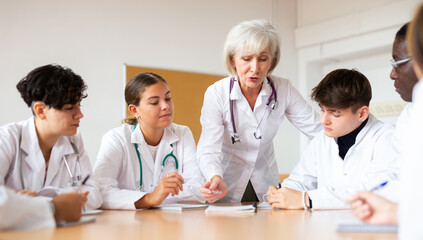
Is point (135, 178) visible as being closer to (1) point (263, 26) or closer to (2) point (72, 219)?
(2) point (72, 219)

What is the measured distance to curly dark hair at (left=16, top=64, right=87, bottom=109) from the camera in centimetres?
186

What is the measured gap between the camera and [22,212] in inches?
52.5

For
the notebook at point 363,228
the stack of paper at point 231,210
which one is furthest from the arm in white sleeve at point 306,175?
the notebook at point 363,228

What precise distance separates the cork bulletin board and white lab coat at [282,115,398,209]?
2.99 metres

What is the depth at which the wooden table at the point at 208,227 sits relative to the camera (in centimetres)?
122

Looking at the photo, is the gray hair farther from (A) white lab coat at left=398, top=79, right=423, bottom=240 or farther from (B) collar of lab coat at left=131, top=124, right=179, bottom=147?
(A) white lab coat at left=398, top=79, right=423, bottom=240

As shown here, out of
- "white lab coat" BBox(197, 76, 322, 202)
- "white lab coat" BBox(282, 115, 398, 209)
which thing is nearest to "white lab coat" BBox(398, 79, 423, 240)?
"white lab coat" BBox(282, 115, 398, 209)

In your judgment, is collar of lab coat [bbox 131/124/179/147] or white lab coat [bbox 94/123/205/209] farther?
collar of lab coat [bbox 131/124/179/147]

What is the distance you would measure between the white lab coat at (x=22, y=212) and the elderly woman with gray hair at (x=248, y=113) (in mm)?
1090

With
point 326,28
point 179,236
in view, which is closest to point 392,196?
point 179,236

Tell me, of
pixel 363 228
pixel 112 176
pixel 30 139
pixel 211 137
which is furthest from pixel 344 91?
pixel 30 139

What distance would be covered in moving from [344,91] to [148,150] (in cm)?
106

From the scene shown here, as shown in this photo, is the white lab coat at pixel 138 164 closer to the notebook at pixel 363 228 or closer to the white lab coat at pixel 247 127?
the white lab coat at pixel 247 127

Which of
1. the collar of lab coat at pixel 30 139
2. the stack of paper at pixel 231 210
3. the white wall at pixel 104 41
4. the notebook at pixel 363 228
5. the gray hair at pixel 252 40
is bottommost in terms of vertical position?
the stack of paper at pixel 231 210
